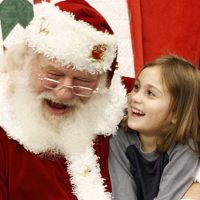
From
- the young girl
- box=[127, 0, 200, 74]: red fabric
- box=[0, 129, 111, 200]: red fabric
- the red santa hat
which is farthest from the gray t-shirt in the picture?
box=[127, 0, 200, 74]: red fabric

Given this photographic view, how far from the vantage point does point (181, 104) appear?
4.97ft

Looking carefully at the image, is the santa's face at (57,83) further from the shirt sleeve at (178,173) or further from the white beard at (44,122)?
the shirt sleeve at (178,173)

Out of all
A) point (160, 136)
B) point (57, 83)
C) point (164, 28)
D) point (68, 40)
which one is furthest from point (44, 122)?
point (164, 28)

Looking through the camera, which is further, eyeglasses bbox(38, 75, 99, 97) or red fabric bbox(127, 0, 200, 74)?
red fabric bbox(127, 0, 200, 74)

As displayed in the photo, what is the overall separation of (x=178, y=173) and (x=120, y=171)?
20 centimetres

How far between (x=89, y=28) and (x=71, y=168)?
468 millimetres

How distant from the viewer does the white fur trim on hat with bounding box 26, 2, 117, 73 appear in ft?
4.32

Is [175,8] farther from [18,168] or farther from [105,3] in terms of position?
[18,168]

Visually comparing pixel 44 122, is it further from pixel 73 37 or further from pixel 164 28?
pixel 164 28

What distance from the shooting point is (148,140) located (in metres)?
1.54

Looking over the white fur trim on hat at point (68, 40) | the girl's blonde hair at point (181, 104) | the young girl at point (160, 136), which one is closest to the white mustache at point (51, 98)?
the white fur trim on hat at point (68, 40)

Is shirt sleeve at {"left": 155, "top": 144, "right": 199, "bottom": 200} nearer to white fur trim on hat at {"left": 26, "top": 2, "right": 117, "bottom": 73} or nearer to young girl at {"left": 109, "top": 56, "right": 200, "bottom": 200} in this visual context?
young girl at {"left": 109, "top": 56, "right": 200, "bottom": 200}

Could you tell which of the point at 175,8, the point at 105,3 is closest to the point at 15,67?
the point at 105,3

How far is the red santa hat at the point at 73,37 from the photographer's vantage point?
1.32m
